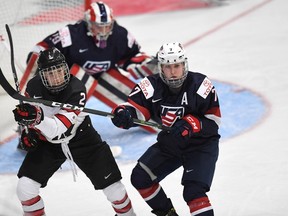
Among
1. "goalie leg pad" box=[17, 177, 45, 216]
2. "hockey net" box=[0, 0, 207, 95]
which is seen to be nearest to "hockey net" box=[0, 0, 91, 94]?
"hockey net" box=[0, 0, 207, 95]

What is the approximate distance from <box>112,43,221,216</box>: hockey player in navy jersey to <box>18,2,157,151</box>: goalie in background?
1284mm

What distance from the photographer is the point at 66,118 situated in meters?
3.02

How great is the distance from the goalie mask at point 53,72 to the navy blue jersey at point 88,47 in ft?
4.40

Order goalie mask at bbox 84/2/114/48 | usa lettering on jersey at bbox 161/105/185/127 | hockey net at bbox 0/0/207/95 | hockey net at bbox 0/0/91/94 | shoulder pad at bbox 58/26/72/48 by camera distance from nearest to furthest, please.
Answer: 1. usa lettering on jersey at bbox 161/105/185/127
2. goalie mask at bbox 84/2/114/48
3. shoulder pad at bbox 58/26/72/48
4. hockey net at bbox 0/0/207/95
5. hockey net at bbox 0/0/91/94

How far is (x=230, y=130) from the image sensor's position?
4.51m

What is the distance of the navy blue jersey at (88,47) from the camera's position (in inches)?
173

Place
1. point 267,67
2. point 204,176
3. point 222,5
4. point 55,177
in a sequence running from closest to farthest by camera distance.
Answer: point 204,176
point 55,177
point 267,67
point 222,5

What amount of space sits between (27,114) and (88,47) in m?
1.68

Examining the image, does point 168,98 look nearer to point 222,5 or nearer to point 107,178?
point 107,178

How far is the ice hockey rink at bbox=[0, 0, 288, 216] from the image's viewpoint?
3.59 meters

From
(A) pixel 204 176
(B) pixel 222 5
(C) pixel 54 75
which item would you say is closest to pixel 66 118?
(C) pixel 54 75

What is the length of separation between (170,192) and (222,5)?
520 centimetres

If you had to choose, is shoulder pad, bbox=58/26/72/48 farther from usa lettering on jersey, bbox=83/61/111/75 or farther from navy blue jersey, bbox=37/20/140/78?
usa lettering on jersey, bbox=83/61/111/75

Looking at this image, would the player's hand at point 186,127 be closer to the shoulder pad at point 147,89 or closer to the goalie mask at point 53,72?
the shoulder pad at point 147,89
